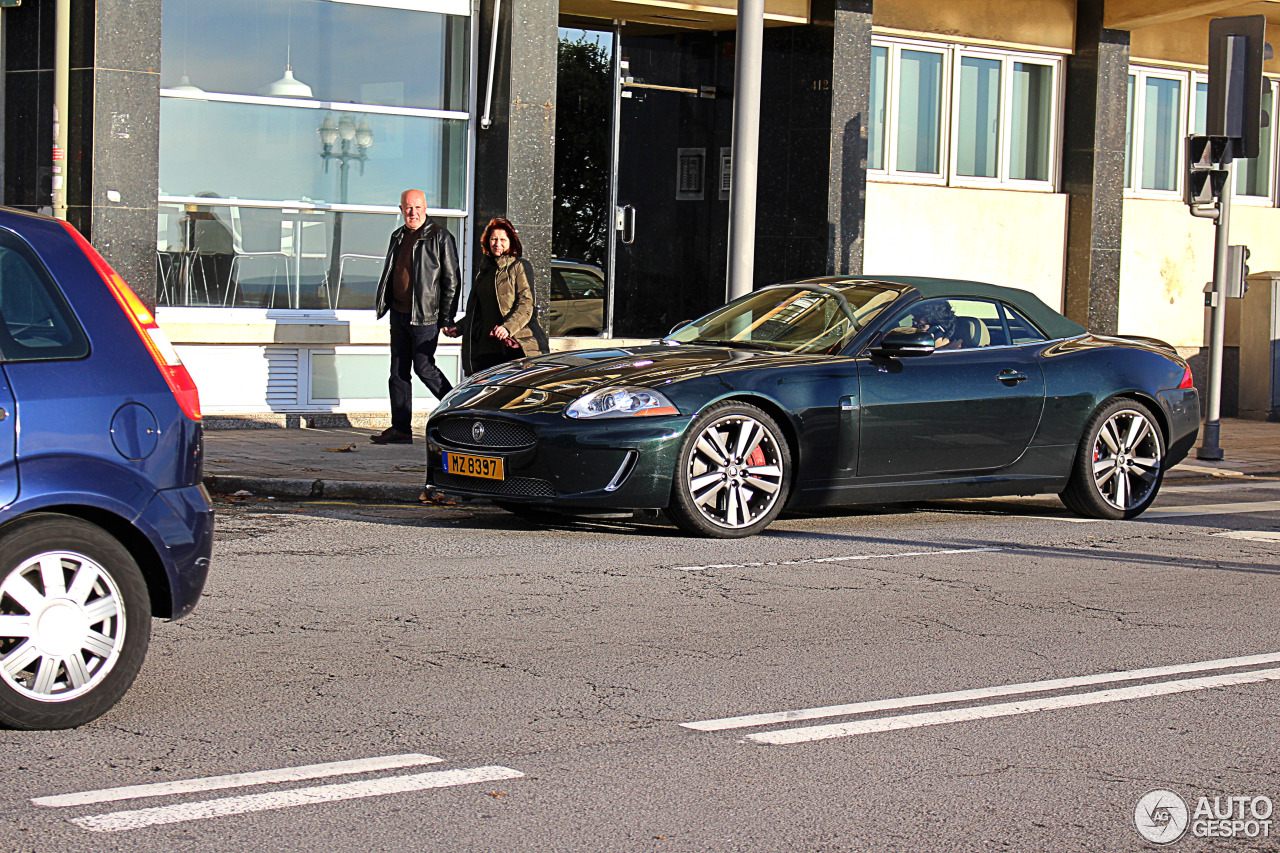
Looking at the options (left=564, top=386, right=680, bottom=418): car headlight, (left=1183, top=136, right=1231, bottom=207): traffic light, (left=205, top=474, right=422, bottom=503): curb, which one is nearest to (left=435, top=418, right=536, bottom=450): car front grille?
(left=564, top=386, right=680, bottom=418): car headlight

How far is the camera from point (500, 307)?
446 inches

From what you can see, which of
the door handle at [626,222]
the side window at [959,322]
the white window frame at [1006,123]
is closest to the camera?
the side window at [959,322]

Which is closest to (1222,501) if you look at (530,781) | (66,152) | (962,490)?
(962,490)

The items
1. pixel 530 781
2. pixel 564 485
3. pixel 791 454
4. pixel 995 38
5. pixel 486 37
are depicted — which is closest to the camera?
pixel 530 781

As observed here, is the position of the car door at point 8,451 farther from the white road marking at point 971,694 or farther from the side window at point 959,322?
the side window at point 959,322

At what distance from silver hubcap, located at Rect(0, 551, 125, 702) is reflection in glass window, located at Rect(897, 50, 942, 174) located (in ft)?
46.3

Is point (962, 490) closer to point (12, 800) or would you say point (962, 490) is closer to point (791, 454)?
point (791, 454)

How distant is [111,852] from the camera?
3689 mm

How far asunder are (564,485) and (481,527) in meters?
0.96

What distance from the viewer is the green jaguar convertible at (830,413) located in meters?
8.46

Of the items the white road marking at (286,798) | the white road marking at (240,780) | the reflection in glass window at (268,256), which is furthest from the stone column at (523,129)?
the white road marking at (286,798)

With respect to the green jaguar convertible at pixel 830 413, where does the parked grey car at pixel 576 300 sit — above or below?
above

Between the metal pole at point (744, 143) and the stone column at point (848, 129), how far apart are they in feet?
14.2

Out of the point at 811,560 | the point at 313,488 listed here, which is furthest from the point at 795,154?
the point at 811,560
